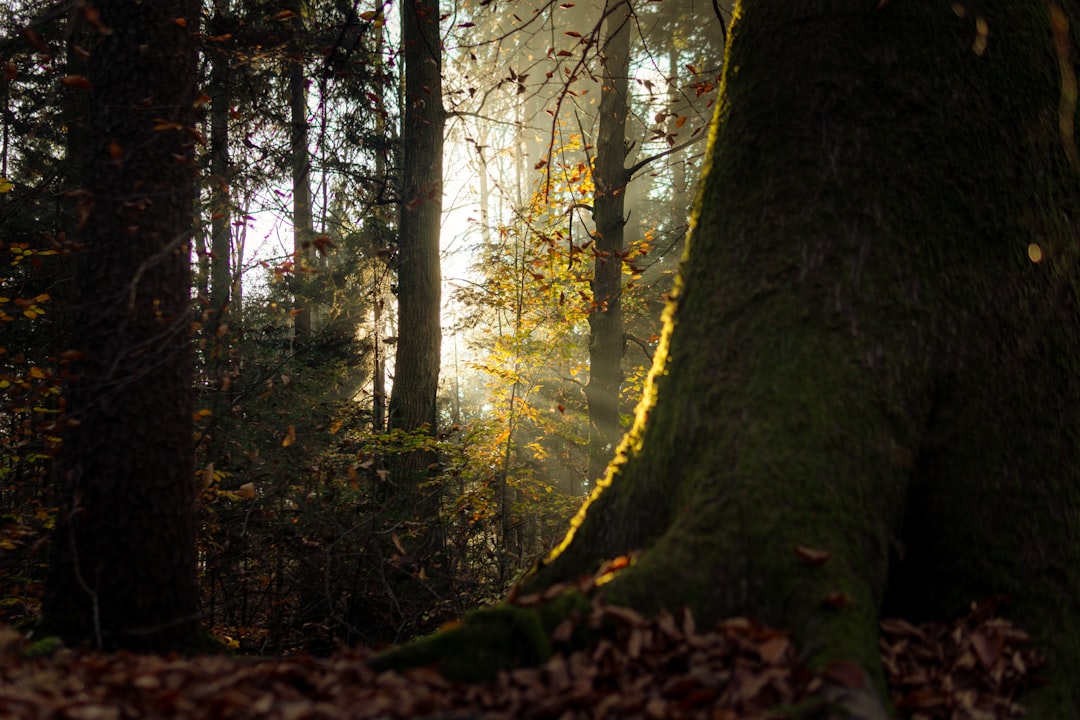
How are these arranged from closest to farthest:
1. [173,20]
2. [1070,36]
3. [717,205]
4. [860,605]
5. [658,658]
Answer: [658,658]
[860,605]
[717,205]
[1070,36]
[173,20]

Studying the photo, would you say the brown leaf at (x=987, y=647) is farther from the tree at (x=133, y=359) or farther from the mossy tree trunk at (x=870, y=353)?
the tree at (x=133, y=359)

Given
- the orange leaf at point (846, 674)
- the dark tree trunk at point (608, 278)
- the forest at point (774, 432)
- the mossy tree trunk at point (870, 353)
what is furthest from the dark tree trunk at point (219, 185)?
the dark tree trunk at point (608, 278)

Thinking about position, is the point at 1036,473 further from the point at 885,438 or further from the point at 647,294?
the point at 647,294

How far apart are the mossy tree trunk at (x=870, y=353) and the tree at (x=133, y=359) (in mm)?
1988

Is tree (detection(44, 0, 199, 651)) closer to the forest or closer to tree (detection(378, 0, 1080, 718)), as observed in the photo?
the forest

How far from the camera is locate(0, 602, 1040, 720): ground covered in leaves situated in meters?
1.79

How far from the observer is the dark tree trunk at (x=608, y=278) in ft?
31.5

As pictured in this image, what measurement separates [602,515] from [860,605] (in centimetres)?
99

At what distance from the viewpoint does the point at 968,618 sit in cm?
251

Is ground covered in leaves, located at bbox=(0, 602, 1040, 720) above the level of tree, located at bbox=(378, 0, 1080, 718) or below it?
below

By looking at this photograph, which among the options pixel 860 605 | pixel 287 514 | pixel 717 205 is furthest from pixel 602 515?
pixel 287 514

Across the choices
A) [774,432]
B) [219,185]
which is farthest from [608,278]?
[774,432]

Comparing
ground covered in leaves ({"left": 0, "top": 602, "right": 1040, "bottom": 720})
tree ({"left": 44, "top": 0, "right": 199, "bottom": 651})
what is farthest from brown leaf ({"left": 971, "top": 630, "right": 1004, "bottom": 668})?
tree ({"left": 44, "top": 0, "right": 199, "bottom": 651})

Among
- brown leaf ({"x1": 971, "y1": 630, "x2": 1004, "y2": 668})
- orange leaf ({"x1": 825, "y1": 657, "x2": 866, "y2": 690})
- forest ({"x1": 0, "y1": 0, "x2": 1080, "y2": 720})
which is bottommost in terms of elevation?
brown leaf ({"x1": 971, "y1": 630, "x2": 1004, "y2": 668})
